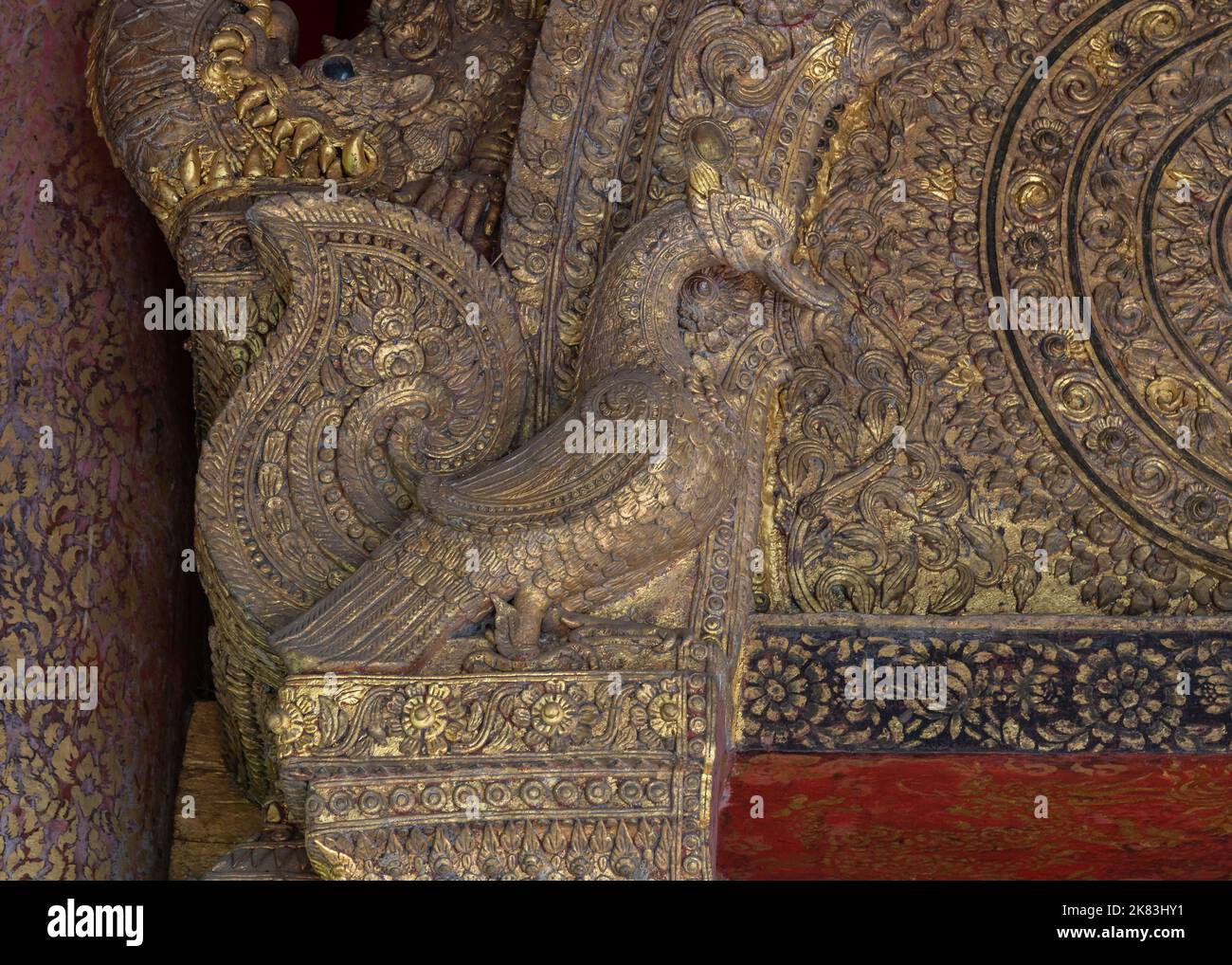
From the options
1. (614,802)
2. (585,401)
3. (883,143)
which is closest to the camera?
(614,802)

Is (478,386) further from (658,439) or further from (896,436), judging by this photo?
(896,436)

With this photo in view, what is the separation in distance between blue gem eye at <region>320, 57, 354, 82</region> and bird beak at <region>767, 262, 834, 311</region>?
777 millimetres

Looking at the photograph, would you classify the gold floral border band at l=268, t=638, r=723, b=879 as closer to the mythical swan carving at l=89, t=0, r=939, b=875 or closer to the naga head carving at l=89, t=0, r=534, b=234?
the mythical swan carving at l=89, t=0, r=939, b=875

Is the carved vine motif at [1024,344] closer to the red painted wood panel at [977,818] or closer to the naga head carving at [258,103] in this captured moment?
the red painted wood panel at [977,818]

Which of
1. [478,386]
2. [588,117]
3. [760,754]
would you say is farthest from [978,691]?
[588,117]

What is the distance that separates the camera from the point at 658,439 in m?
2.73

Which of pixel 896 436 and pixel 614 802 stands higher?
pixel 896 436

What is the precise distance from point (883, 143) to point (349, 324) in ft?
3.08

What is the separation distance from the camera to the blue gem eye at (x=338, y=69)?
3.14 metres

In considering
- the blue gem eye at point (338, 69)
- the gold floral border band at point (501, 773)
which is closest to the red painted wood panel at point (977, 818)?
the gold floral border band at point (501, 773)

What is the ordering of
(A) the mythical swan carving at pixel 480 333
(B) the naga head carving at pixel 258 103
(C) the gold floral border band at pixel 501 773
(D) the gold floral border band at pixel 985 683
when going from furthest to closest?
(B) the naga head carving at pixel 258 103 < (D) the gold floral border band at pixel 985 683 < (A) the mythical swan carving at pixel 480 333 < (C) the gold floral border band at pixel 501 773

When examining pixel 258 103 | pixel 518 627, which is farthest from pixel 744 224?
pixel 258 103

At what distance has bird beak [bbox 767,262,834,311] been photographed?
116 inches

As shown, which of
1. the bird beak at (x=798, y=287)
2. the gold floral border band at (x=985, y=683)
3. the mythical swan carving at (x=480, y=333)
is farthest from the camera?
the bird beak at (x=798, y=287)
